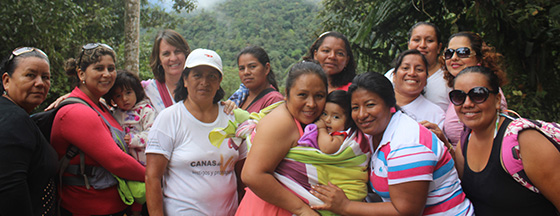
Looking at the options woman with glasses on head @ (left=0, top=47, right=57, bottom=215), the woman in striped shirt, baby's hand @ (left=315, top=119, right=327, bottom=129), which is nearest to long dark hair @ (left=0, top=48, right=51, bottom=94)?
woman with glasses on head @ (left=0, top=47, right=57, bottom=215)

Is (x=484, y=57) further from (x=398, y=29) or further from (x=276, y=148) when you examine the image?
(x=398, y=29)

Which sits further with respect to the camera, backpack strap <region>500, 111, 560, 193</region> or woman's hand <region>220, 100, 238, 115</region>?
woman's hand <region>220, 100, 238, 115</region>

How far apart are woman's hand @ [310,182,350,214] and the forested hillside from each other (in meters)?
19.9

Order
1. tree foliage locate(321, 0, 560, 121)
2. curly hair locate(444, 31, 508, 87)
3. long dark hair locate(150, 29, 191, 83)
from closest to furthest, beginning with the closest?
curly hair locate(444, 31, 508, 87) → long dark hair locate(150, 29, 191, 83) → tree foliage locate(321, 0, 560, 121)

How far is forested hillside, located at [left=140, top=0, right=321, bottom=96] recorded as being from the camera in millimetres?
26156

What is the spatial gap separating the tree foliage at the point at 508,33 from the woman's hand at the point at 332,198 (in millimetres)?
4239

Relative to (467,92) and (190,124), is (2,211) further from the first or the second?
(467,92)

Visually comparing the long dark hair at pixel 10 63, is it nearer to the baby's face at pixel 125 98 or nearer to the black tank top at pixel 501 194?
the baby's face at pixel 125 98

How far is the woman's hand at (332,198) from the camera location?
2219mm

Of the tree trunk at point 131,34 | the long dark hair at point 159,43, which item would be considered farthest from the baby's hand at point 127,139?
the tree trunk at point 131,34

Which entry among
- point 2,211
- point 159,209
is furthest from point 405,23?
point 2,211

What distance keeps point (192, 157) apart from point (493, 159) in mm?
1972

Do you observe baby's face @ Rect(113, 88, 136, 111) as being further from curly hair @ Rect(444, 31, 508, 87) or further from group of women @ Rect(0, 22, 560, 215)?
curly hair @ Rect(444, 31, 508, 87)

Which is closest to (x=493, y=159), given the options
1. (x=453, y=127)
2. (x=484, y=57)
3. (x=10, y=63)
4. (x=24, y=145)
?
(x=453, y=127)
